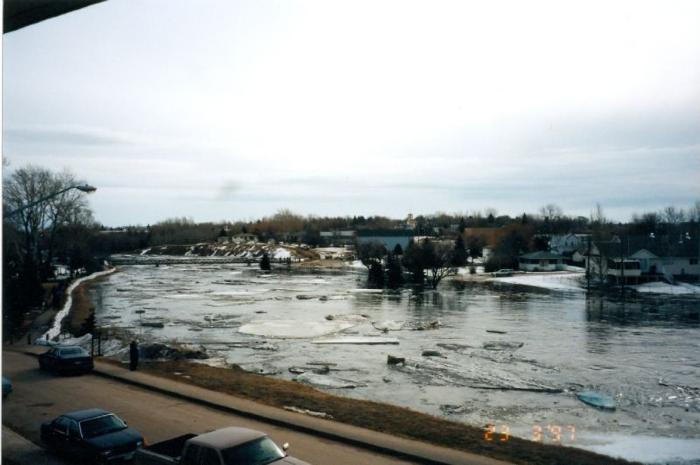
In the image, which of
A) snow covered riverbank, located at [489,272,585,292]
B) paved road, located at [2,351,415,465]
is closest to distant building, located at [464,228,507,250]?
snow covered riverbank, located at [489,272,585,292]

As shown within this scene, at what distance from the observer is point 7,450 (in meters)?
8.15

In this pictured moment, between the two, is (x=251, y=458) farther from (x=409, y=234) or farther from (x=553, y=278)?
(x=409, y=234)

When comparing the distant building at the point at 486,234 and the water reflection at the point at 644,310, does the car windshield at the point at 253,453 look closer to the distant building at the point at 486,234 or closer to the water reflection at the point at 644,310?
the water reflection at the point at 644,310

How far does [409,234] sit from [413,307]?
67925 mm

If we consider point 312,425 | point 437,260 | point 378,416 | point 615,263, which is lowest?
point 378,416

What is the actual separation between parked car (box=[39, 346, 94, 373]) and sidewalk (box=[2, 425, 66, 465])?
4888 millimetres

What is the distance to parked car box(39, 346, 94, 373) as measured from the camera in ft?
45.2

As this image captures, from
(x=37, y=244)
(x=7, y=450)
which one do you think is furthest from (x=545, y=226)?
(x=7, y=450)

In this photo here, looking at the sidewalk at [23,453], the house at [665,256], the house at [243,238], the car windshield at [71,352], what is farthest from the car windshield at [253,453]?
the house at [243,238]

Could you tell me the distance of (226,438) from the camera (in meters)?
6.54

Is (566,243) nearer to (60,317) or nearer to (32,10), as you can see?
(60,317)

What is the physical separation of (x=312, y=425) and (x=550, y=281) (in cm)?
4659

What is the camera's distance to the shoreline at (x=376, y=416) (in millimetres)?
8523

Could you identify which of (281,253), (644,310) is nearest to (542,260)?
(644,310)
